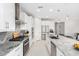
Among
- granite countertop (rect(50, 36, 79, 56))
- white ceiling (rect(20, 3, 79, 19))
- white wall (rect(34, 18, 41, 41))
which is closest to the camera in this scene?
granite countertop (rect(50, 36, 79, 56))

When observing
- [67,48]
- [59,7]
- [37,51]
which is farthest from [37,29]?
[67,48]

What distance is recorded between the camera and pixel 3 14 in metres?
1.99

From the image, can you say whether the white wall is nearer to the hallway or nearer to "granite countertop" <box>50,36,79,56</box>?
the hallway

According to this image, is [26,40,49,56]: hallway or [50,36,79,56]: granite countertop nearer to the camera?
[50,36,79,56]: granite countertop

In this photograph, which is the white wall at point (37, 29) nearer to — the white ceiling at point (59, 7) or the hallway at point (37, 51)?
the hallway at point (37, 51)

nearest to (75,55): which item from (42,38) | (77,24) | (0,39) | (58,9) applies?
(0,39)

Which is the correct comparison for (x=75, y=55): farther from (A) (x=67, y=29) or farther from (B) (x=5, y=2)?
(A) (x=67, y=29)

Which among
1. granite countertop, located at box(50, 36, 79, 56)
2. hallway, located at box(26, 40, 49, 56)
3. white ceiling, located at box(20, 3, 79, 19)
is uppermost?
white ceiling, located at box(20, 3, 79, 19)

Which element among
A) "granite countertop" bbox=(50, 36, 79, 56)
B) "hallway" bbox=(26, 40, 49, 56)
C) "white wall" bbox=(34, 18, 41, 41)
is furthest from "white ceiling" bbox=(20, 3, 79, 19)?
"white wall" bbox=(34, 18, 41, 41)

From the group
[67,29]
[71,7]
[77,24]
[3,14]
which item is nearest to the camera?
[3,14]

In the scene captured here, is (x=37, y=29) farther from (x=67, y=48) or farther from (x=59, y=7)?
(x=67, y=48)

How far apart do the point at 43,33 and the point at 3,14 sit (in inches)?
266

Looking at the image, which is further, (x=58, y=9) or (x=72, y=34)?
(x=58, y=9)

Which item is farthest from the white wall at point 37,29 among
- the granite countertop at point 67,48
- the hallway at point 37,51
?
the granite countertop at point 67,48
